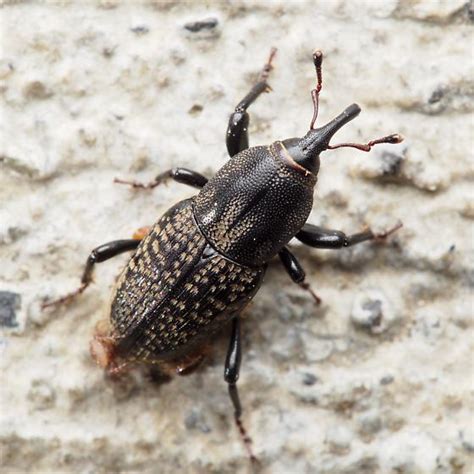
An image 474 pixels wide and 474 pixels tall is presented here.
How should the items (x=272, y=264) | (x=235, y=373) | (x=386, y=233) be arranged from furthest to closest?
(x=272, y=264)
(x=386, y=233)
(x=235, y=373)

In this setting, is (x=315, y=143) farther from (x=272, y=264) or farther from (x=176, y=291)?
(x=176, y=291)

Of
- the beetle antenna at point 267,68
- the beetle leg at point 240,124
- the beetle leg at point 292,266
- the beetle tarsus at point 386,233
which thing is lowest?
the beetle leg at point 292,266

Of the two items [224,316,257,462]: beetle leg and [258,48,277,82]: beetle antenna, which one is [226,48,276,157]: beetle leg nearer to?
[258,48,277,82]: beetle antenna

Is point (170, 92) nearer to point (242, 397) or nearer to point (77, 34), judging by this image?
point (77, 34)

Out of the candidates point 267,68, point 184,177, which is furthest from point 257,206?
point 267,68

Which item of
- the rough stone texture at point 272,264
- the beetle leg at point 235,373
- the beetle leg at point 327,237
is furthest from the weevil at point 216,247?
the rough stone texture at point 272,264

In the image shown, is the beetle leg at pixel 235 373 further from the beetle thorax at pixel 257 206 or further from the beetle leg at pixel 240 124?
the beetle leg at pixel 240 124
